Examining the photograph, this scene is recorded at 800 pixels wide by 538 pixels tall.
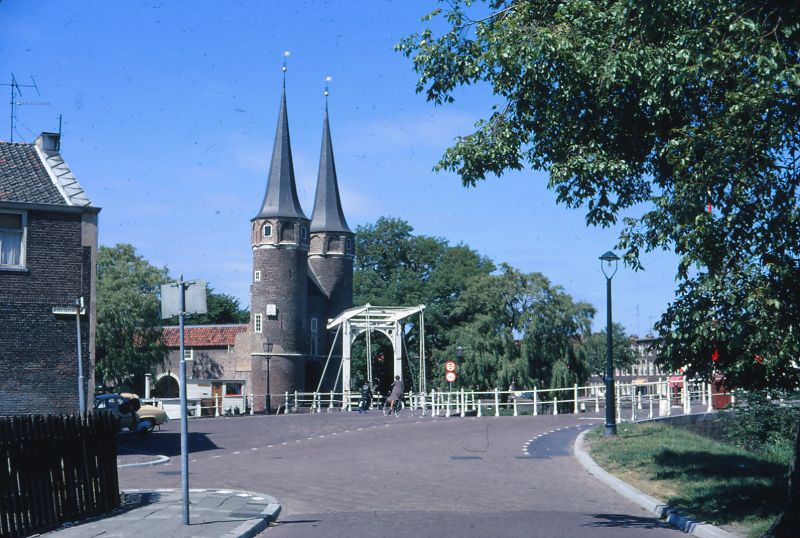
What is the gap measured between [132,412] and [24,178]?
974 cm

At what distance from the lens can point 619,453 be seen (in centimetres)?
1873

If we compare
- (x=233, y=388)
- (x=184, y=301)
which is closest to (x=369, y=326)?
(x=233, y=388)

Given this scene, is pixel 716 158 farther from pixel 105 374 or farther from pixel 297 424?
pixel 105 374

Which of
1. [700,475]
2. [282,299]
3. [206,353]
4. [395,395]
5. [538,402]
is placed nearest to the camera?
[700,475]

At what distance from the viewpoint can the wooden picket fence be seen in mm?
10133

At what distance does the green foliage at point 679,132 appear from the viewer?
9266mm

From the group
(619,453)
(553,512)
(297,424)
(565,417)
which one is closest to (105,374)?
(297,424)

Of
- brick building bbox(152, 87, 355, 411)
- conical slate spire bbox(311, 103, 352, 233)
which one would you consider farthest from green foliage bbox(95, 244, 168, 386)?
conical slate spire bbox(311, 103, 352, 233)

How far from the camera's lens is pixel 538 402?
38000mm

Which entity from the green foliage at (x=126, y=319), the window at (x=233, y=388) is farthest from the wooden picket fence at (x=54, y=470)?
the window at (x=233, y=388)

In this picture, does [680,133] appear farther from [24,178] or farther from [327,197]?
[327,197]

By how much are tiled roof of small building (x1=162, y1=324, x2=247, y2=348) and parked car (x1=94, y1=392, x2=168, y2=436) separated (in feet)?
150

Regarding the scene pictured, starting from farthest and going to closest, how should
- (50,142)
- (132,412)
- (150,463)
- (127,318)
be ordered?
(127,318)
(132,412)
(50,142)
(150,463)

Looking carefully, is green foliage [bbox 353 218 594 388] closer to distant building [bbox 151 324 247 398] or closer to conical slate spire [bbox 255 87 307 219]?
conical slate spire [bbox 255 87 307 219]
